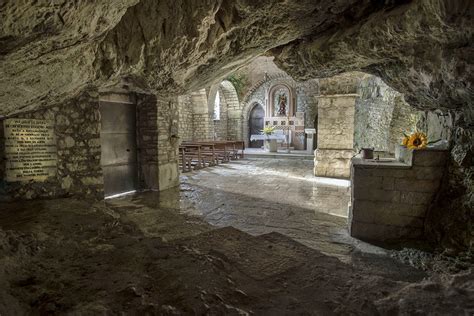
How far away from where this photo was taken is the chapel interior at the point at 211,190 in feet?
6.16

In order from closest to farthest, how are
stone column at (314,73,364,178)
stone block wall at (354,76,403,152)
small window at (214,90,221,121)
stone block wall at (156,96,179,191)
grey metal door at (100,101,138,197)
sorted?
1. grey metal door at (100,101,138,197)
2. stone block wall at (156,96,179,191)
3. stone column at (314,73,364,178)
4. stone block wall at (354,76,403,152)
5. small window at (214,90,221,121)

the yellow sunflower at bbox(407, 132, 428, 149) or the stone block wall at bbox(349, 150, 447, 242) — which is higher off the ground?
the yellow sunflower at bbox(407, 132, 428, 149)

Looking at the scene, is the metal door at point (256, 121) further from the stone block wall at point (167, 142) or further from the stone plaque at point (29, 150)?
the stone plaque at point (29, 150)

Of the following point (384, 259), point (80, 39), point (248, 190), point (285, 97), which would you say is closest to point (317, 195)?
point (248, 190)

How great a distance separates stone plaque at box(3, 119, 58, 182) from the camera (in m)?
3.95

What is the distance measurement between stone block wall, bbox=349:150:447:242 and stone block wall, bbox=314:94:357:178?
16.5 ft

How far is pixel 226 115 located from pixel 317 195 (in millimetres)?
13611

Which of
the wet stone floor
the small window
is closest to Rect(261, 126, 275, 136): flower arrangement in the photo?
the small window

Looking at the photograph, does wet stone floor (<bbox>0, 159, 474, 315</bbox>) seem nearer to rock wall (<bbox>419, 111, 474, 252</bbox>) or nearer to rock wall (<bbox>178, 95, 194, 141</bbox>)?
rock wall (<bbox>419, 111, 474, 252</bbox>)

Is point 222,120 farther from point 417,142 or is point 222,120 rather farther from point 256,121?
point 417,142

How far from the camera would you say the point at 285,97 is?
18094 mm

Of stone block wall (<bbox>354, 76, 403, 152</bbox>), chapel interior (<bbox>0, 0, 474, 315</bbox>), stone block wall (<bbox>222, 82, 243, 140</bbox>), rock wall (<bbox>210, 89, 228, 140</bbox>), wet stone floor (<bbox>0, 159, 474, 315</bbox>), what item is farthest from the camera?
rock wall (<bbox>210, 89, 228, 140</bbox>)

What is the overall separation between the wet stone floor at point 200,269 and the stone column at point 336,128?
14.3 feet

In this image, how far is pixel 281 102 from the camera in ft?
59.4
